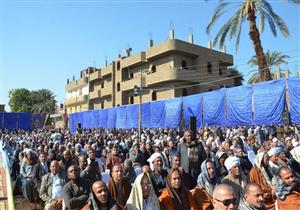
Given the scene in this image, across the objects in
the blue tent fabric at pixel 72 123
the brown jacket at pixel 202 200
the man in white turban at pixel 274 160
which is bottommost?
the brown jacket at pixel 202 200

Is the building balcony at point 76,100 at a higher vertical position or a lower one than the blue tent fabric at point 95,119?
higher

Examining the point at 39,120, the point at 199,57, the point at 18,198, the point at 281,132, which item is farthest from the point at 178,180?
the point at 39,120

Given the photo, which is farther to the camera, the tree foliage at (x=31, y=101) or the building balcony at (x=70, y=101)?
the tree foliage at (x=31, y=101)

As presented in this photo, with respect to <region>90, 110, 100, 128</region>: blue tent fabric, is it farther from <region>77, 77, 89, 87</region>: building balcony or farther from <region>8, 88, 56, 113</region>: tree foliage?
<region>8, 88, 56, 113</region>: tree foliage

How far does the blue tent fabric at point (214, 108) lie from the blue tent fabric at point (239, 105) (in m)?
0.34

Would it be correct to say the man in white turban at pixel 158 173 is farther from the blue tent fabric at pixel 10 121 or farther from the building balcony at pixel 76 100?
the building balcony at pixel 76 100

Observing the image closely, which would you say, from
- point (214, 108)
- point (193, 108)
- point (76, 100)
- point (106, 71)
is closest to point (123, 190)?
point (214, 108)

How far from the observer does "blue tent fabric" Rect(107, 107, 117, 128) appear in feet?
85.5

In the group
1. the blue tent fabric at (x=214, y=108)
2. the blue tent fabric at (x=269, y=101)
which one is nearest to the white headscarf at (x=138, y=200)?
the blue tent fabric at (x=269, y=101)

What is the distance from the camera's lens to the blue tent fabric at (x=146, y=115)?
21891 millimetres

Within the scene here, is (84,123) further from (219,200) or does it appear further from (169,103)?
(219,200)

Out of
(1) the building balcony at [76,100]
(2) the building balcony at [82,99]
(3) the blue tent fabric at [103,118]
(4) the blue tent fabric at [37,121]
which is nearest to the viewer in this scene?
(3) the blue tent fabric at [103,118]

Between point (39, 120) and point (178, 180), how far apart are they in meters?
31.4

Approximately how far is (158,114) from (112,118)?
6566mm
